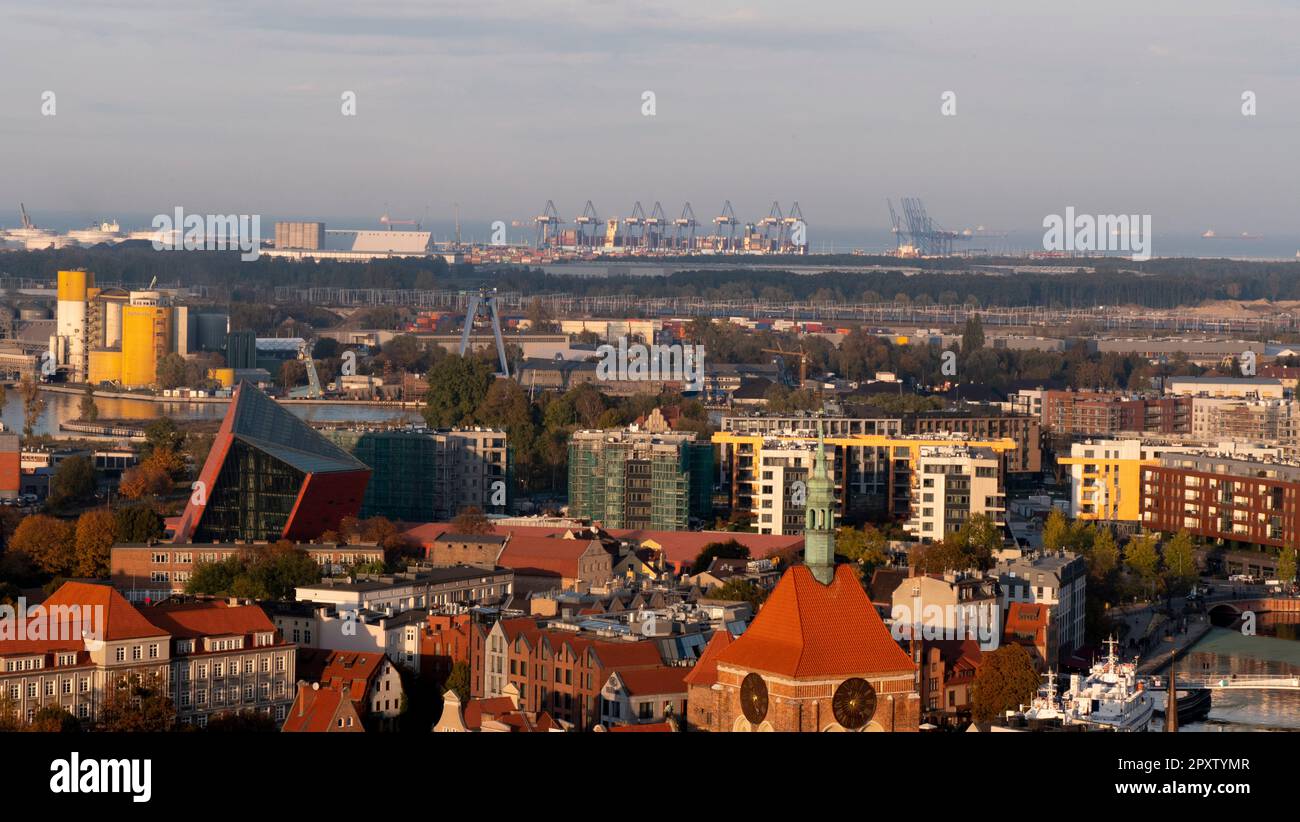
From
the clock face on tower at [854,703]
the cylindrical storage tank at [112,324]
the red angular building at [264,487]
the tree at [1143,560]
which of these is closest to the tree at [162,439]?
the red angular building at [264,487]

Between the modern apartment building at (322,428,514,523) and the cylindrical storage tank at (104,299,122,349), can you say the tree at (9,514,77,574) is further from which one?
the cylindrical storage tank at (104,299,122,349)

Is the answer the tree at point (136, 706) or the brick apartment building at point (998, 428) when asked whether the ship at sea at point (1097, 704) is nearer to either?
the tree at point (136, 706)

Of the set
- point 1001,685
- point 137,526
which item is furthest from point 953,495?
point 1001,685

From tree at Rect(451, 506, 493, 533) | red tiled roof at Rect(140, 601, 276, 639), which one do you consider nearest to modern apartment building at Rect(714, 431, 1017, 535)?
tree at Rect(451, 506, 493, 533)

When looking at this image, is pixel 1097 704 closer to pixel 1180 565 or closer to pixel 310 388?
pixel 1180 565
